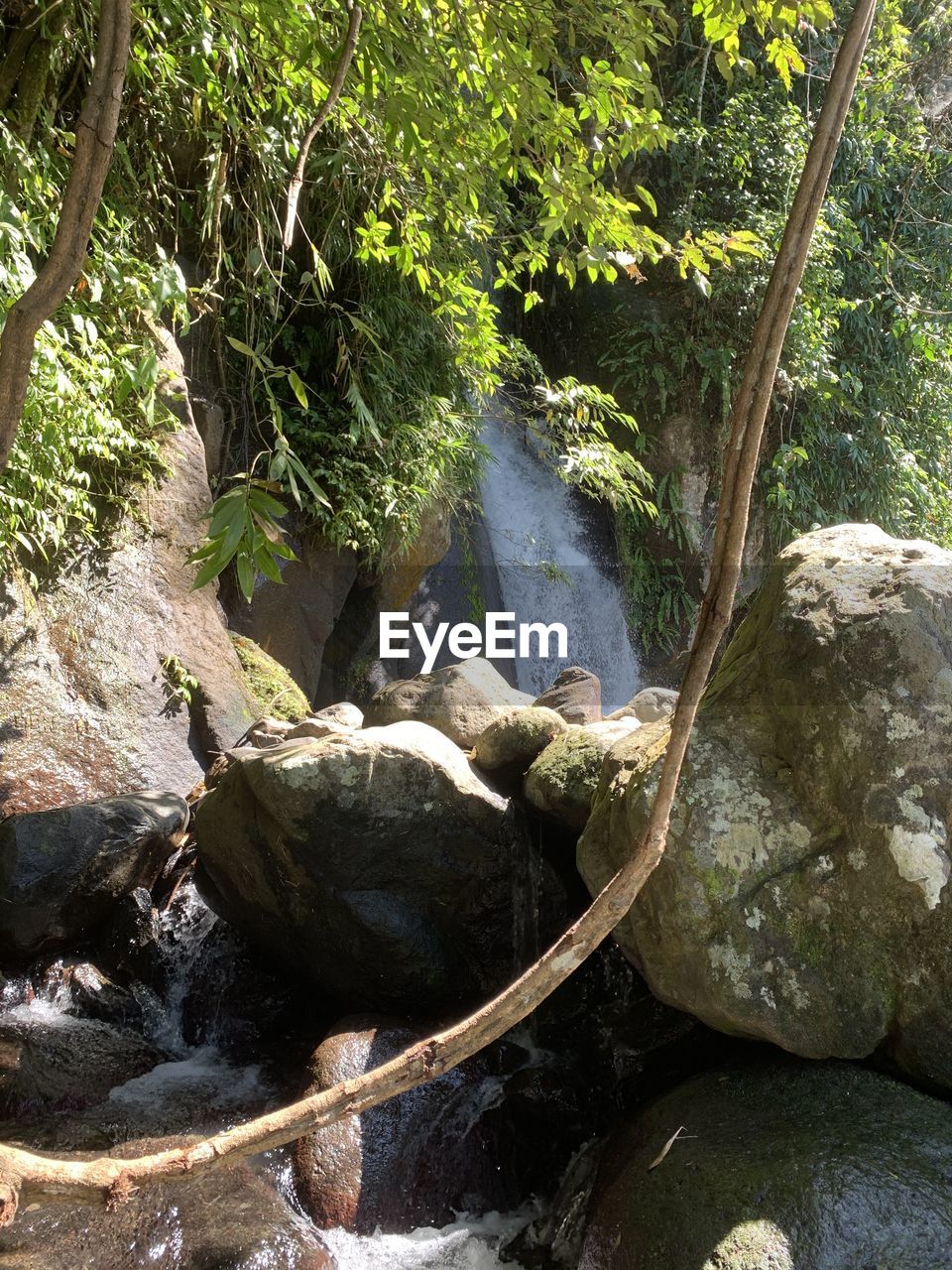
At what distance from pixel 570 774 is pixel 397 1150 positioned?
1267mm

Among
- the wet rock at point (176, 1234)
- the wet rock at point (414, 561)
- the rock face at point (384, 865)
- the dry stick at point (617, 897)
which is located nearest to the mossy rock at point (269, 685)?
the wet rock at point (414, 561)

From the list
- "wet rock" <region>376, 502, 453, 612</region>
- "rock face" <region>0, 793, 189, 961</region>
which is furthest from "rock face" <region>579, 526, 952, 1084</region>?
"wet rock" <region>376, 502, 453, 612</region>

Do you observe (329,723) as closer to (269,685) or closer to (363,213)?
(269,685)

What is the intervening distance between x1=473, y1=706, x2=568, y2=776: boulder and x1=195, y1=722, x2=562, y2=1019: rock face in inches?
5.9

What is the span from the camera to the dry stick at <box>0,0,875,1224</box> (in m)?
1.03

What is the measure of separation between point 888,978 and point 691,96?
764cm

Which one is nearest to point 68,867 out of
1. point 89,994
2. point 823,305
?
point 89,994

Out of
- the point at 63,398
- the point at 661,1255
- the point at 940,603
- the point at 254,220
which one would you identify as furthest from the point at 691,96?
the point at 661,1255

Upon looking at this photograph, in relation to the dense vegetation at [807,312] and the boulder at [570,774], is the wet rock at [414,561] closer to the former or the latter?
the dense vegetation at [807,312]

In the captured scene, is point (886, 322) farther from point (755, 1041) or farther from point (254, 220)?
point (755, 1041)

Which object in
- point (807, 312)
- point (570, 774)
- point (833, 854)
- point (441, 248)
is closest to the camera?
point (833, 854)

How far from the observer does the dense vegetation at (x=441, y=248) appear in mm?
2785

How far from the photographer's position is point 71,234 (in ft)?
4.33

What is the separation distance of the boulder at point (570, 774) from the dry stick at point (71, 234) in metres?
2.37
